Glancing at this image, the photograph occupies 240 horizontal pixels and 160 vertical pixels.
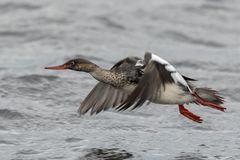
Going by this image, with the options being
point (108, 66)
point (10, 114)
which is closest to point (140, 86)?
point (10, 114)

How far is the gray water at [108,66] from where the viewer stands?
8547 millimetres

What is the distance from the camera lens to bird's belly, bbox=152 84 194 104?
796 cm

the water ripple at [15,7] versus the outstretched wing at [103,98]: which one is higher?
the water ripple at [15,7]

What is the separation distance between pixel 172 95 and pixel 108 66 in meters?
5.25

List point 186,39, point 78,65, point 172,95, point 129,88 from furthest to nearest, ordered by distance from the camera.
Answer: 1. point 186,39
2. point 78,65
3. point 129,88
4. point 172,95

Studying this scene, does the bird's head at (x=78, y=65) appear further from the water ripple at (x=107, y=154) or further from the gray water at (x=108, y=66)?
the water ripple at (x=107, y=154)

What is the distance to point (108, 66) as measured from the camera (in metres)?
13.3

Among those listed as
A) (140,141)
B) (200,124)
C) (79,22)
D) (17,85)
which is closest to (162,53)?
(79,22)

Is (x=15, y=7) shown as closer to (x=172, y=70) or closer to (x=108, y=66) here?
(x=108, y=66)

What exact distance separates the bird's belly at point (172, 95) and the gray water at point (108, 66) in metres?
0.61

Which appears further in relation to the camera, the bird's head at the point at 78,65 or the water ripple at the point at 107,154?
the bird's head at the point at 78,65

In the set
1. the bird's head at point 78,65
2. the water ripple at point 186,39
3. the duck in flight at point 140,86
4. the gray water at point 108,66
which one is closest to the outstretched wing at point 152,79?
the duck in flight at point 140,86

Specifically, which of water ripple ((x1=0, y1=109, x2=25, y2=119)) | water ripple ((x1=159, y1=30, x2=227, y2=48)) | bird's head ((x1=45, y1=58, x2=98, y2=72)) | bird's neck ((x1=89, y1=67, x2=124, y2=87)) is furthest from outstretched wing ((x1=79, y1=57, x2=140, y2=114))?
water ripple ((x1=159, y1=30, x2=227, y2=48))

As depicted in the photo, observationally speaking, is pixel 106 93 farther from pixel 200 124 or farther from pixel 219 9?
pixel 219 9
